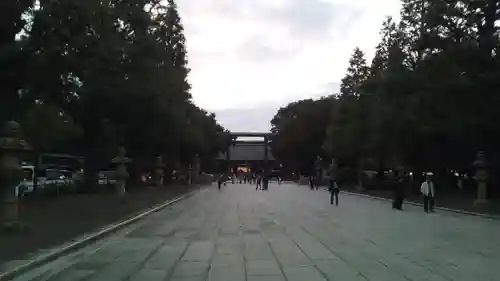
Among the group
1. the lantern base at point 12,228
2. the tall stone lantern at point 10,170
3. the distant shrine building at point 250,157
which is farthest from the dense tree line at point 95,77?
the distant shrine building at point 250,157

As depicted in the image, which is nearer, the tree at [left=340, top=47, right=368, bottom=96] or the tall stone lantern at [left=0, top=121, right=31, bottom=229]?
the tall stone lantern at [left=0, top=121, right=31, bottom=229]

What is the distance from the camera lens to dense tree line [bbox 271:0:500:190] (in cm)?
4475

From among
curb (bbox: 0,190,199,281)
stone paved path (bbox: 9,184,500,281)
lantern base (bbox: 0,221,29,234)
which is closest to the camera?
curb (bbox: 0,190,199,281)

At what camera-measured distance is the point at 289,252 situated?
708 inches

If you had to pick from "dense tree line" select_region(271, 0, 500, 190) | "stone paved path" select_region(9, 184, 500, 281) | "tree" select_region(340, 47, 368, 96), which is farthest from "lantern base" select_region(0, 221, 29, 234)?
"tree" select_region(340, 47, 368, 96)

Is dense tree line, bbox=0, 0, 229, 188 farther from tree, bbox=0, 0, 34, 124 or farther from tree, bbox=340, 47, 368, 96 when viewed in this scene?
tree, bbox=340, 47, 368, 96

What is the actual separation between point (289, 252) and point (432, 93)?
31046 millimetres

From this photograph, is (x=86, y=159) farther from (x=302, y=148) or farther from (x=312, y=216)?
(x=302, y=148)

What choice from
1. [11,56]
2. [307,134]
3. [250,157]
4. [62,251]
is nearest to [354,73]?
[307,134]

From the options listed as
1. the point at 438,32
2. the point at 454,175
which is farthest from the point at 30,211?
the point at 454,175

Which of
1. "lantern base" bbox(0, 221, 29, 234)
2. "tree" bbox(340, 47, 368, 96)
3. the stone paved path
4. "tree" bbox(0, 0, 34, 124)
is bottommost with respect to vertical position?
the stone paved path

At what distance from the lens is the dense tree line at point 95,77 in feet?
107

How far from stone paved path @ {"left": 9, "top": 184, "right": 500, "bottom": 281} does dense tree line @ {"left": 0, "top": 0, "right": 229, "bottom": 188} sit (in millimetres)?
8789

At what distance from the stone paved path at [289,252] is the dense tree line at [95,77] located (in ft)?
28.8
